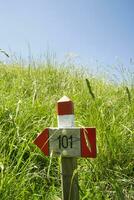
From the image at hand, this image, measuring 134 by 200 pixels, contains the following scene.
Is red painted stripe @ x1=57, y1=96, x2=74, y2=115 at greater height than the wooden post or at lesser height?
greater

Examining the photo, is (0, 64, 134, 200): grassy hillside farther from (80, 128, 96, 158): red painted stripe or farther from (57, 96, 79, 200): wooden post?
(80, 128, 96, 158): red painted stripe

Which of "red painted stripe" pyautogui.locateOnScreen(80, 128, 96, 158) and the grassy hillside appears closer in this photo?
"red painted stripe" pyautogui.locateOnScreen(80, 128, 96, 158)

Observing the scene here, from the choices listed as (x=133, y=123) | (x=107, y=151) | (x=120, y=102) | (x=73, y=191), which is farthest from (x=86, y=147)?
(x=120, y=102)

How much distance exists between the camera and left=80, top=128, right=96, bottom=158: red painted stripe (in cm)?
224

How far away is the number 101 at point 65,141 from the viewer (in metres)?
2.31

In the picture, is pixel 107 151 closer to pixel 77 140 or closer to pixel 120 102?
pixel 77 140

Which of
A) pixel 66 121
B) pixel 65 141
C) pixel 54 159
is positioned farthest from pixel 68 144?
pixel 54 159

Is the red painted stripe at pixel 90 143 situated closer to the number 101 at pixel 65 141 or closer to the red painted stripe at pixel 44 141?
the number 101 at pixel 65 141

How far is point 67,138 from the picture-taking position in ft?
7.62

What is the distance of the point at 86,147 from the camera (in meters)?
2.28

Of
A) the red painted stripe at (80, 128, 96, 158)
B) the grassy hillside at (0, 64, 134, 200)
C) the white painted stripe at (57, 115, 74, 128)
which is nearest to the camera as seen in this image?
the red painted stripe at (80, 128, 96, 158)

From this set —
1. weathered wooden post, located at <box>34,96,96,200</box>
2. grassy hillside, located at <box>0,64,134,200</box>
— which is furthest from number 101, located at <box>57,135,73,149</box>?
grassy hillside, located at <box>0,64,134,200</box>

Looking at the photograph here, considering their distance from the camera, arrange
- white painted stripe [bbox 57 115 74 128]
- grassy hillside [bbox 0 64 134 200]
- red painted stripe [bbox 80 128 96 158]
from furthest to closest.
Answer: grassy hillside [bbox 0 64 134 200], white painted stripe [bbox 57 115 74 128], red painted stripe [bbox 80 128 96 158]

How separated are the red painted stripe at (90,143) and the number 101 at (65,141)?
7cm
